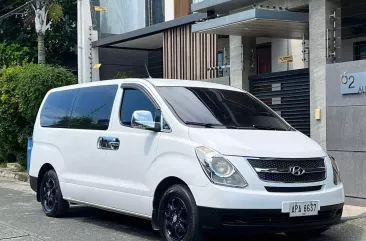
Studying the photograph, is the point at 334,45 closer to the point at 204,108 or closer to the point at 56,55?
the point at 204,108

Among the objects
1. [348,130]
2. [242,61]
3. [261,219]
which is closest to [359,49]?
[242,61]

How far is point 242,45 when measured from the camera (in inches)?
474

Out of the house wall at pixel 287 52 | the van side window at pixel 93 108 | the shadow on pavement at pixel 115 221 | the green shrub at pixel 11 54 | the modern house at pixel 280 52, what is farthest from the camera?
the green shrub at pixel 11 54

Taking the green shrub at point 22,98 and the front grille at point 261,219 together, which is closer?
the front grille at point 261,219

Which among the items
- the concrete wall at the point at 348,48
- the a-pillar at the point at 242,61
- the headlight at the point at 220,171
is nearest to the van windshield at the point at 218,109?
the headlight at the point at 220,171

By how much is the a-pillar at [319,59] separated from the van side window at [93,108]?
13.4 feet

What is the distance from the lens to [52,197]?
8852 mm

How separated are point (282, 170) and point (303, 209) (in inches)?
19.0

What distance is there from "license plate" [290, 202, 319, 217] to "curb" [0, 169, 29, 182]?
1061 centimetres

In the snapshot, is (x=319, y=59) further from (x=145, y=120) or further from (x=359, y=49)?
(x=145, y=120)

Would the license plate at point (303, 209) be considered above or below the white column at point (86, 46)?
below

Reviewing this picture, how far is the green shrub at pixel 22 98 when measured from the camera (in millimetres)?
15055

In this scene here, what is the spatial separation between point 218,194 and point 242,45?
6777 millimetres

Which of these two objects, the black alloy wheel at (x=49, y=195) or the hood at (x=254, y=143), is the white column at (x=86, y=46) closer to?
the black alloy wheel at (x=49, y=195)
